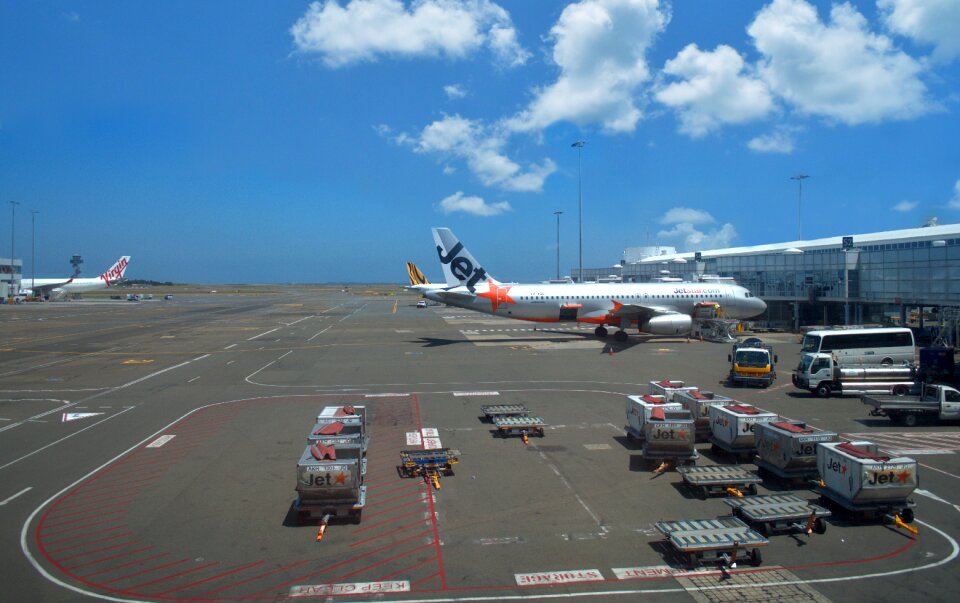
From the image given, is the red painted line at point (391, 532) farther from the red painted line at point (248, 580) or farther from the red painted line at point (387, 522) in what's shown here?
the red painted line at point (248, 580)

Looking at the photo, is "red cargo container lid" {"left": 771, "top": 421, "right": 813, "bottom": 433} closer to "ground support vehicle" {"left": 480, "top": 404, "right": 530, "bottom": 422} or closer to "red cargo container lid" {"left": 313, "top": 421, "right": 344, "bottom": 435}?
"ground support vehicle" {"left": 480, "top": 404, "right": 530, "bottom": 422}

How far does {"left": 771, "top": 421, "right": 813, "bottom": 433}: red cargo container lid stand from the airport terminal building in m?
34.1

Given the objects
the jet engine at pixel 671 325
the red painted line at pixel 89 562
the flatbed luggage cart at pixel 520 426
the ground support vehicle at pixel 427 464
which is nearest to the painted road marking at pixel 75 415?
the red painted line at pixel 89 562

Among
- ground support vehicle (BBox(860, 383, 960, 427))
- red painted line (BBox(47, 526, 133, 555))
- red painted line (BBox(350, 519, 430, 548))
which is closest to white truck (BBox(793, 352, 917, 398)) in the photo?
ground support vehicle (BBox(860, 383, 960, 427))

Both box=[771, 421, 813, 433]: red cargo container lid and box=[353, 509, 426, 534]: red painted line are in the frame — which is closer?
box=[353, 509, 426, 534]: red painted line

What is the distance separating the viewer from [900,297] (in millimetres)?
48125

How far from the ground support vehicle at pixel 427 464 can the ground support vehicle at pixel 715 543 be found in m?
6.64

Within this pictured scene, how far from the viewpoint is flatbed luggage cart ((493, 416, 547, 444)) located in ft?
69.7

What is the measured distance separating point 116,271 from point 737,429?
14306cm

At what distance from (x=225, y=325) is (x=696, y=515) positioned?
2699 inches

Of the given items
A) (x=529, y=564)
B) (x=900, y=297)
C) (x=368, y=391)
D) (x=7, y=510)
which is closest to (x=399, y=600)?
(x=529, y=564)

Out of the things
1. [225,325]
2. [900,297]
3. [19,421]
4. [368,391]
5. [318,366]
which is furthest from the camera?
[225,325]

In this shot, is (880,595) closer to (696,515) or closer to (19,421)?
(696,515)

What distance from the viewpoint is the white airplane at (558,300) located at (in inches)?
Answer: 2000
